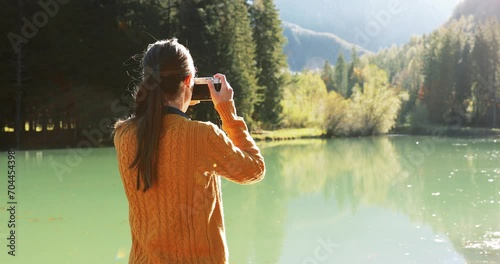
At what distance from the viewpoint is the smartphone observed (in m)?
1.82

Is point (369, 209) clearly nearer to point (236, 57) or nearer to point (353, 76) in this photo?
point (236, 57)

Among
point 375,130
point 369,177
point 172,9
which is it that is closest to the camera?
point 369,177

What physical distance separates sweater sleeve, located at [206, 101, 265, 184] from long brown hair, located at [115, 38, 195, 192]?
160 mm

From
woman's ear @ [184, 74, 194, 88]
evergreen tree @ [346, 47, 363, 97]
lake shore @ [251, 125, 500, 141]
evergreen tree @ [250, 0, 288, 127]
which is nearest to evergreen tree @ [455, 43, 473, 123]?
lake shore @ [251, 125, 500, 141]

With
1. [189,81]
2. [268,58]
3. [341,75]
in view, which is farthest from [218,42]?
[341,75]

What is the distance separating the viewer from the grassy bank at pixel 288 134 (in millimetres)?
33062

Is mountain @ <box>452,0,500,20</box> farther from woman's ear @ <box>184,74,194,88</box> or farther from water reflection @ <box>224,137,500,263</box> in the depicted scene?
woman's ear @ <box>184,74,194,88</box>

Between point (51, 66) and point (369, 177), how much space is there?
15.8 m

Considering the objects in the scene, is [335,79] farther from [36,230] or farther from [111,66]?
[36,230]

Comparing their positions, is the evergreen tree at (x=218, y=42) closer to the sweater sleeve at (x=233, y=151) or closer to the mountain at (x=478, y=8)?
the sweater sleeve at (x=233, y=151)

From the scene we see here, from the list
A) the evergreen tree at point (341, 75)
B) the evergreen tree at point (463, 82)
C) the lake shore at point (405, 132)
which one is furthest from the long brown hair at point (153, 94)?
the evergreen tree at point (341, 75)

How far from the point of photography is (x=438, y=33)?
57219 millimetres

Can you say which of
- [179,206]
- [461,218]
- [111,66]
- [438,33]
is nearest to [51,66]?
[111,66]

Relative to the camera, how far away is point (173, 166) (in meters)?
1.67
